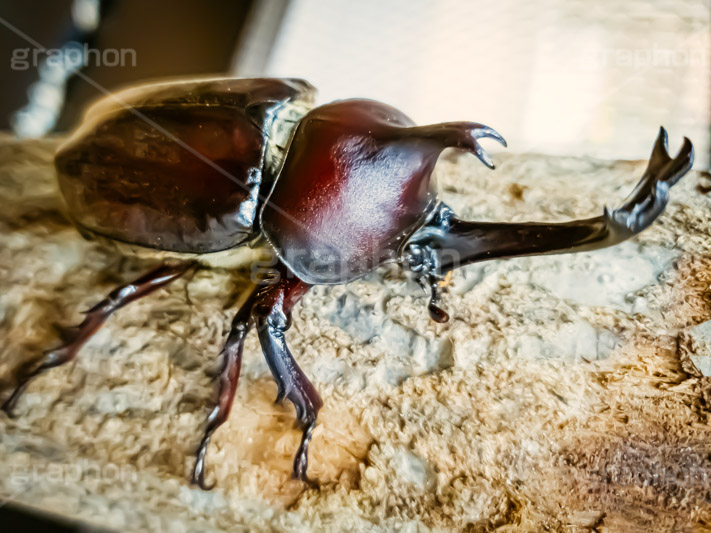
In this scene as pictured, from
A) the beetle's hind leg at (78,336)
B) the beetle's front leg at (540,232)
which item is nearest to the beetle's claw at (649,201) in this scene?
the beetle's front leg at (540,232)

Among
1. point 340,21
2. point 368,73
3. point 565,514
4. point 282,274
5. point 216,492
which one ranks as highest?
point 340,21

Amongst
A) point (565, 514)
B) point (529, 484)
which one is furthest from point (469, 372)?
point (565, 514)

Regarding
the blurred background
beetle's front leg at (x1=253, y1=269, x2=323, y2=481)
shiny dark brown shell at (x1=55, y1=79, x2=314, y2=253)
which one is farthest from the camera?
Answer: the blurred background

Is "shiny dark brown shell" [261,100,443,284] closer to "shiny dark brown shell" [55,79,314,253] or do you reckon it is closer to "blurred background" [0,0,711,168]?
"shiny dark brown shell" [55,79,314,253]

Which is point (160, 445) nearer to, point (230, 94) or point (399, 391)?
point (399, 391)

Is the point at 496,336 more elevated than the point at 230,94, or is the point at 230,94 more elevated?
the point at 230,94

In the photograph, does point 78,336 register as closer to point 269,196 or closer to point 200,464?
point 200,464

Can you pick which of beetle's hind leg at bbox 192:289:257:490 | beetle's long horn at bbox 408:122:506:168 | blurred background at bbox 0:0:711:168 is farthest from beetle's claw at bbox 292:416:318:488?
blurred background at bbox 0:0:711:168
